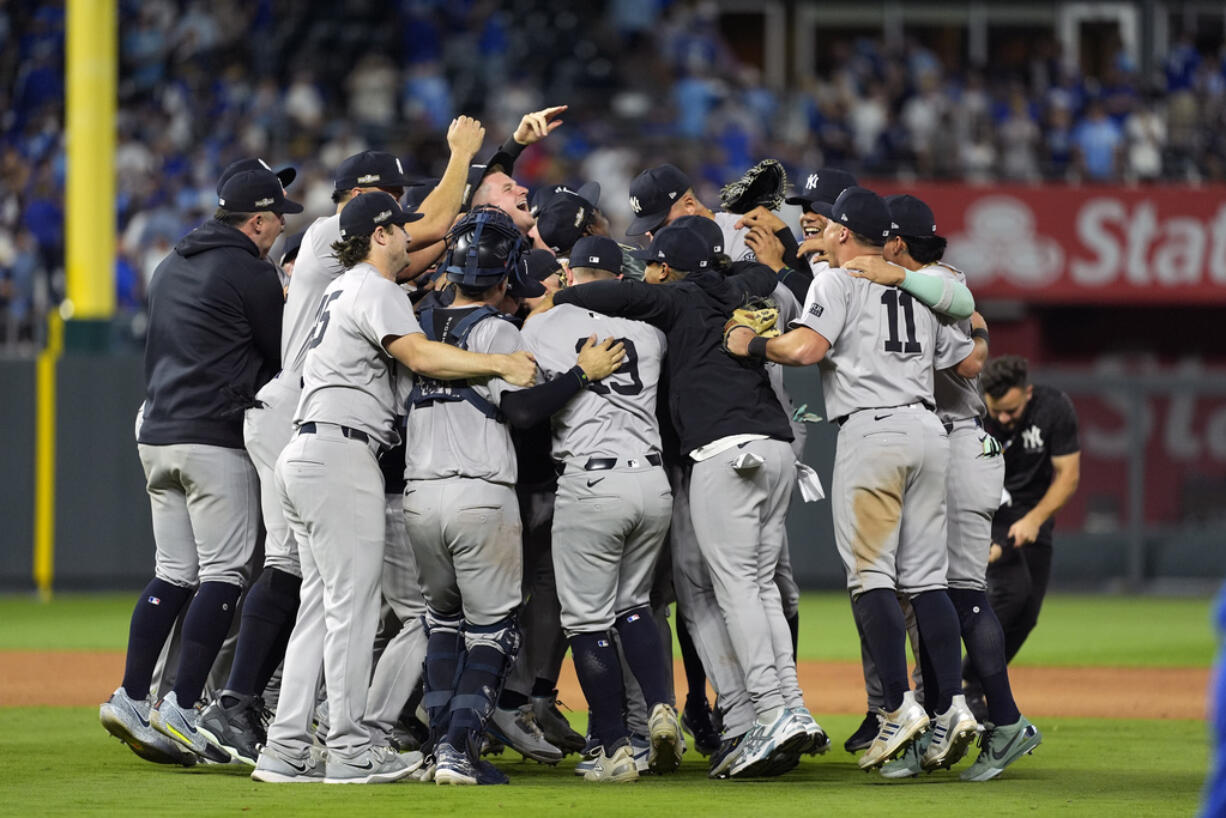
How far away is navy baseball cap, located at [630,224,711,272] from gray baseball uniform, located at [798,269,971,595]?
45cm

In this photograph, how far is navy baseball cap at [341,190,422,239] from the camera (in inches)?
261

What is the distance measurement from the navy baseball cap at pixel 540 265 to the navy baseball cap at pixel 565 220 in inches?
10.4

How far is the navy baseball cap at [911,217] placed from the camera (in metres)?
7.27

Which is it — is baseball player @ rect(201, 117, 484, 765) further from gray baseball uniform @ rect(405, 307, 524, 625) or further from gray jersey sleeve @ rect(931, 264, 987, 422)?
gray jersey sleeve @ rect(931, 264, 987, 422)

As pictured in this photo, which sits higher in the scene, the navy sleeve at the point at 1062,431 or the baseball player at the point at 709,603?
the navy sleeve at the point at 1062,431

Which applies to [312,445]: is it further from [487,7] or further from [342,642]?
[487,7]

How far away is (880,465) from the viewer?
6.85 metres

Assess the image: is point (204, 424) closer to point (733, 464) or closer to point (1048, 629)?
point (733, 464)

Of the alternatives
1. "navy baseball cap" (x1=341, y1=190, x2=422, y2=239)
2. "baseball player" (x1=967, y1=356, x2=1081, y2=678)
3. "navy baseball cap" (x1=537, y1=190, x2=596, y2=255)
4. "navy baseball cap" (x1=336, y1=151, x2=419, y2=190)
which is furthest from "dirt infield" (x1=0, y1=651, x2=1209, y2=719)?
"navy baseball cap" (x1=341, y1=190, x2=422, y2=239)

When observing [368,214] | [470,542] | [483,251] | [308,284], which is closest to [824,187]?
[483,251]

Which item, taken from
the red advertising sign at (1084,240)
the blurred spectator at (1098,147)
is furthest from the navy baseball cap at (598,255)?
the blurred spectator at (1098,147)

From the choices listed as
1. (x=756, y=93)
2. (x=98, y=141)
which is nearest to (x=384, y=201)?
(x=98, y=141)

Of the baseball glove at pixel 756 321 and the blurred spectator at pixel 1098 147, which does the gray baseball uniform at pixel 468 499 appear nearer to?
the baseball glove at pixel 756 321

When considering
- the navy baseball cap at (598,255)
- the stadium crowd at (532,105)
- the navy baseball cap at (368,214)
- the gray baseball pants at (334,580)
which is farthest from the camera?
the stadium crowd at (532,105)
